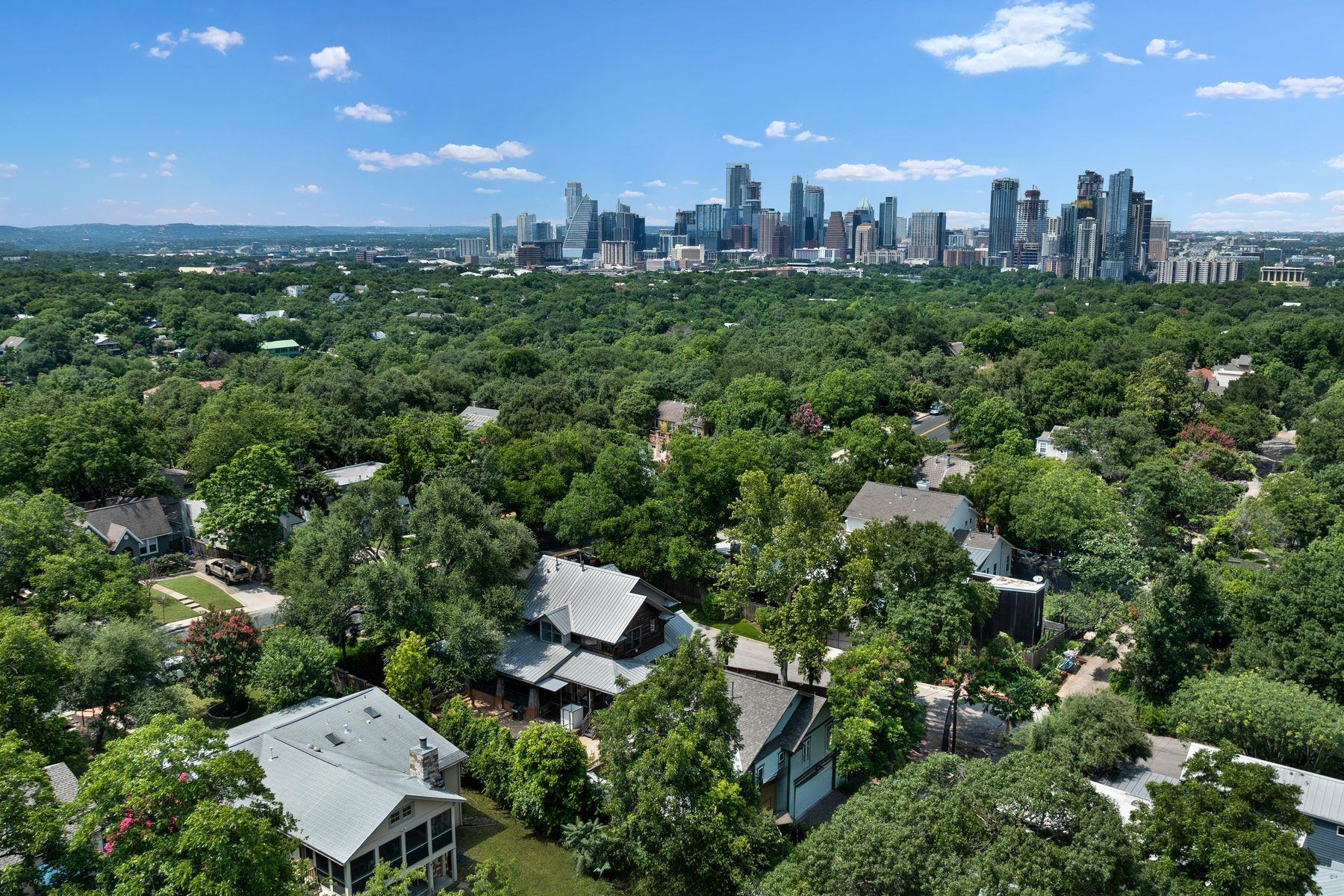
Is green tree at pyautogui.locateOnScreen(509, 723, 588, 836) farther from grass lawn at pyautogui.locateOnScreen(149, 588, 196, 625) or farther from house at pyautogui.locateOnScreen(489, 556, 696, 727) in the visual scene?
grass lawn at pyautogui.locateOnScreen(149, 588, 196, 625)

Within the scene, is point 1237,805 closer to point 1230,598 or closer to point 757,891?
point 757,891

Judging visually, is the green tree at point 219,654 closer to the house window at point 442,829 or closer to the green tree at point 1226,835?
the house window at point 442,829

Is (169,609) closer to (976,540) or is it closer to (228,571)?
(228,571)

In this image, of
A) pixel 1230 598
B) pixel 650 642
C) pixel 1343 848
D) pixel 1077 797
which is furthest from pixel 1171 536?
pixel 1077 797

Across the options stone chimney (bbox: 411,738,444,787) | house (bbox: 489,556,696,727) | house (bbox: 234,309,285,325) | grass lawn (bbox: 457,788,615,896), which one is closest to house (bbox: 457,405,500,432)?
house (bbox: 489,556,696,727)

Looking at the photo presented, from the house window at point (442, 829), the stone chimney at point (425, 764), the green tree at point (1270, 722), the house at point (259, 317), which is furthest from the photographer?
the house at point (259, 317)

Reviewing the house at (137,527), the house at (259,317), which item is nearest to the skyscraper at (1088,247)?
the house at (259,317)

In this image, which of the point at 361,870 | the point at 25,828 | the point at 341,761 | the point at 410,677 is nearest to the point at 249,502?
the point at 410,677
